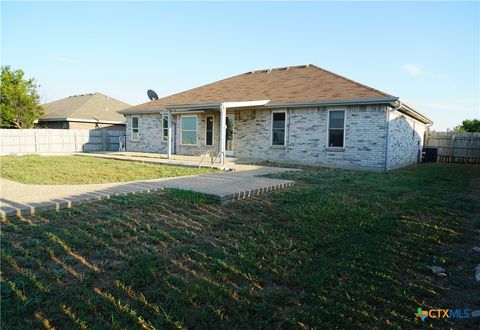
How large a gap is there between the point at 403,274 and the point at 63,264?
3.48m

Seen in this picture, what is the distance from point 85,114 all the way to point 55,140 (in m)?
5.73

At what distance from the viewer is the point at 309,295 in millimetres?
2938

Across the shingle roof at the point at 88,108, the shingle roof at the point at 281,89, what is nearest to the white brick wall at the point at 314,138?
the shingle roof at the point at 281,89

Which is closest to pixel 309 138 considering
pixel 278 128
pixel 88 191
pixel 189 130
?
pixel 278 128

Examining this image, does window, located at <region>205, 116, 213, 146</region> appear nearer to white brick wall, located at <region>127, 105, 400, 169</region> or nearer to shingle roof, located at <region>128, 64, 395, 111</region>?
white brick wall, located at <region>127, 105, 400, 169</region>

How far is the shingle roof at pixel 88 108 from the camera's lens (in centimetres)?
2671

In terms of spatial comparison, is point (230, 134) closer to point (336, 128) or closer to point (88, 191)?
point (336, 128)

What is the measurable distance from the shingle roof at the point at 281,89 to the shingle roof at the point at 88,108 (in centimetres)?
800

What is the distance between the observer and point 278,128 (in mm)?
15758

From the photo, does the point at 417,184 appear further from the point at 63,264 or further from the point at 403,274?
the point at 63,264

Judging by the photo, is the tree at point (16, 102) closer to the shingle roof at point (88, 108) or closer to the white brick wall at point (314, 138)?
the shingle roof at point (88, 108)

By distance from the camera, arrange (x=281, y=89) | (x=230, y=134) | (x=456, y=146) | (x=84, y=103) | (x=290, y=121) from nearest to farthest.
Answer: 1. (x=290, y=121)
2. (x=281, y=89)
3. (x=230, y=134)
4. (x=456, y=146)
5. (x=84, y=103)

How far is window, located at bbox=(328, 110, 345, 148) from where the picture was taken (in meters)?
13.9

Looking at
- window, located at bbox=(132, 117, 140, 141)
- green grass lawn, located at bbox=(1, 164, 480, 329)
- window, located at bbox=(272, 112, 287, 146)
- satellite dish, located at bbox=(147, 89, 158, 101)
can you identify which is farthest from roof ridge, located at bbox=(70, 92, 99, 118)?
green grass lawn, located at bbox=(1, 164, 480, 329)
